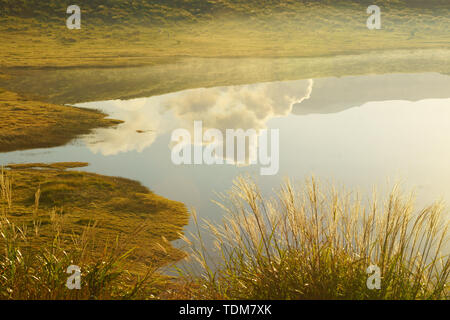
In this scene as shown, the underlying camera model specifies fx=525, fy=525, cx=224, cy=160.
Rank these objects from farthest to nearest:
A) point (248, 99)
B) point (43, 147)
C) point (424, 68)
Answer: point (424, 68) → point (248, 99) → point (43, 147)

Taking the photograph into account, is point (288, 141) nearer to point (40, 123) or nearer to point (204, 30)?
point (40, 123)

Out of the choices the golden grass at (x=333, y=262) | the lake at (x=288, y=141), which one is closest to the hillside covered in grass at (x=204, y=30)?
the lake at (x=288, y=141)

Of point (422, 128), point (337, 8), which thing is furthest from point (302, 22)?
point (422, 128)

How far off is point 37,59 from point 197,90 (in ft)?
87.9

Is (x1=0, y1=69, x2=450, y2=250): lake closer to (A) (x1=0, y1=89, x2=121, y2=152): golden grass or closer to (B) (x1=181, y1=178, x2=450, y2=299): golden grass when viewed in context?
(A) (x1=0, y1=89, x2=121, y2=152): golden grass

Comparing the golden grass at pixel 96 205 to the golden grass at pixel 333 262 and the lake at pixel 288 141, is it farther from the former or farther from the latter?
the golden grass at pixel 333 262

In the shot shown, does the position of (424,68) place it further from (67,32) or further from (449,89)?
(67,32)

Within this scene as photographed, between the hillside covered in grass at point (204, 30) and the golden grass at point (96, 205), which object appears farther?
the hillside covered in grass at point (204, 30)

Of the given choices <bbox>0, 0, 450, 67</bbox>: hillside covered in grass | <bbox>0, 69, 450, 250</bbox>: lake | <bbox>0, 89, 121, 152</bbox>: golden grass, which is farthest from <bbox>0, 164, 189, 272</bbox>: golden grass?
<bbox>0, 0, 450, 67</bbox>: hillside covered in grass

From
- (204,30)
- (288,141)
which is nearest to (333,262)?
(288,141)

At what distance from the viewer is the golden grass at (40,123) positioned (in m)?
24.4

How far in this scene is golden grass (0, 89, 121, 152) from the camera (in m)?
24.4

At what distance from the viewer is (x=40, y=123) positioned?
2809cm

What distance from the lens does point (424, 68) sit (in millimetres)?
55125
